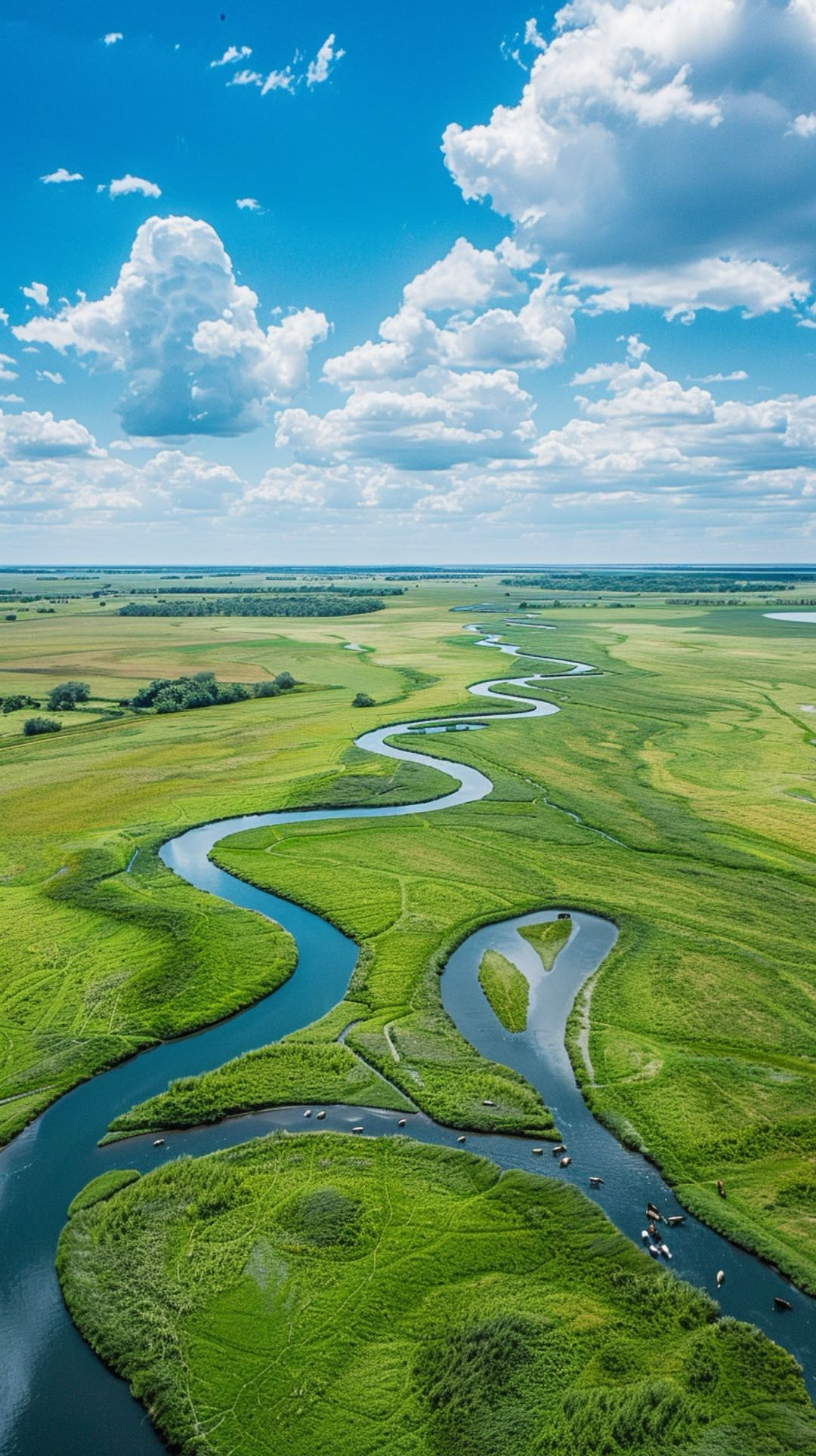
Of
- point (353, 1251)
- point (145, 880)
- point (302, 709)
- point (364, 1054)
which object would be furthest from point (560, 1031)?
point (302, 709)

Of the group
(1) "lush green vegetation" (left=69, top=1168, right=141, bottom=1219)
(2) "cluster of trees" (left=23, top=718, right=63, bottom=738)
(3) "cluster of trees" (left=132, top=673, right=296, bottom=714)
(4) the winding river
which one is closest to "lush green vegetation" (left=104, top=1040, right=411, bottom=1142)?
(4) the winding river

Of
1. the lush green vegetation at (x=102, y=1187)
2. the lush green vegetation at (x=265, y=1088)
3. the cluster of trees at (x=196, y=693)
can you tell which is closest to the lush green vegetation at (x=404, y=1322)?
the lush green vegetation at (x=102, y=1187)

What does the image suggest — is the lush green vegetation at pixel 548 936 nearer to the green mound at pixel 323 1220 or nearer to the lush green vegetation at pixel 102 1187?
the green mound at pixel 323 1220

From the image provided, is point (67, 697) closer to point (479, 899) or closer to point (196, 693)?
point (196, 693)

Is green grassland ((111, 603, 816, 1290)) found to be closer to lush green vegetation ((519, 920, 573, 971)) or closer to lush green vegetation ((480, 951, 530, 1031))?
lush green vegetation ((519, 920, 573, 971))

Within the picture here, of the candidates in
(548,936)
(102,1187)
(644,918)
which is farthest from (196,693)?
(102,1187)

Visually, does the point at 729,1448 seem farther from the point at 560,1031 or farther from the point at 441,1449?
the point at 560,1031
